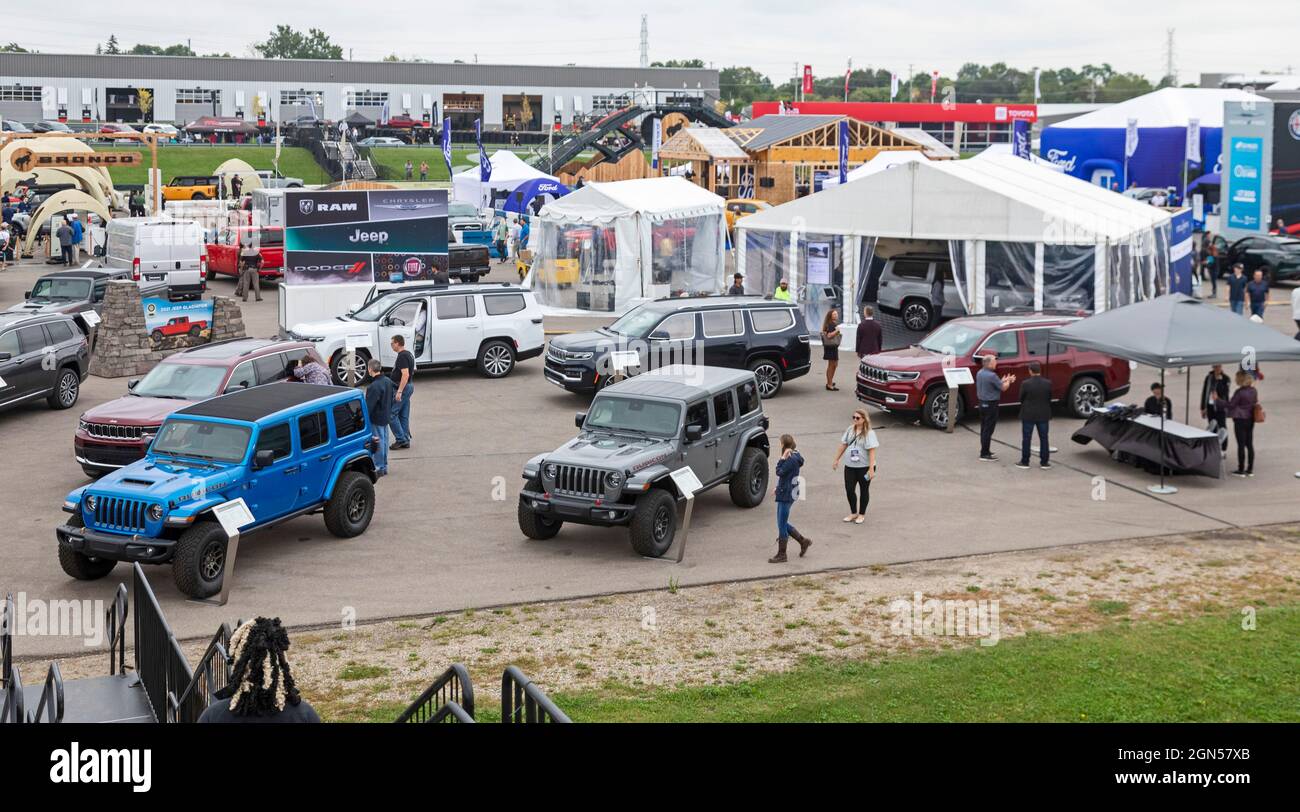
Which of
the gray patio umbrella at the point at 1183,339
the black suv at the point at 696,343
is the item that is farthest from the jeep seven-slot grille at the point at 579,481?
the gray patio umbrella at the point at 1183,339

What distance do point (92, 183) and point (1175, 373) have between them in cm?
3809

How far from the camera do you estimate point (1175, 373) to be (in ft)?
86.5

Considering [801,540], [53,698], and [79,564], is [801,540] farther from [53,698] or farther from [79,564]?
[53,698]

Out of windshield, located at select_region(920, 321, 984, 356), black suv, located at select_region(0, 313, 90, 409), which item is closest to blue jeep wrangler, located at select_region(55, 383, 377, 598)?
black suv, located at select_region(0, 313, 90, 409)

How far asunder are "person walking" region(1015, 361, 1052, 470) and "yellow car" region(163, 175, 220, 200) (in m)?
48.6

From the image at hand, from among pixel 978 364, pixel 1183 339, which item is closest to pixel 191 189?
pixel 978 364

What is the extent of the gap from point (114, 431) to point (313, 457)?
12.5 ft

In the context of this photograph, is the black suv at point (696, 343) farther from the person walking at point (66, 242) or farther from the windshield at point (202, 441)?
the person walking at point (66, 242)

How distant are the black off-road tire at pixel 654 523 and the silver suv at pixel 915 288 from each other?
657 inches

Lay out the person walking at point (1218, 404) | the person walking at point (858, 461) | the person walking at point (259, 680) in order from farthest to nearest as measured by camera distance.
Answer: the person walking at point (1218, 404), the person walking at point (858, 461), the person walking at point (259, 680)

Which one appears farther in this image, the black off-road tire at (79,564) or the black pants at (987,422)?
the black pants at (987,422)

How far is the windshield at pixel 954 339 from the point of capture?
2150 cm
